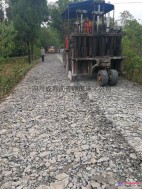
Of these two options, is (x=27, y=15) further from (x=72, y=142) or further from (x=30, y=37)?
(x=72, y=142)

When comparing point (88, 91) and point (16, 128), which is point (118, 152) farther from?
point (88, 91)

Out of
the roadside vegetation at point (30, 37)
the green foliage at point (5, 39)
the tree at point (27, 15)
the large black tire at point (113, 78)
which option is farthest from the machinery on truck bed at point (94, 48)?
the tree at point (27, 15)

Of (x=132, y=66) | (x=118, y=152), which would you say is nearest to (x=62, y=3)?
(x=132, y=66)

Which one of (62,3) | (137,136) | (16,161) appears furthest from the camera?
(62,3)

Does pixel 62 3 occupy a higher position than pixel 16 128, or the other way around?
pixel 62 3

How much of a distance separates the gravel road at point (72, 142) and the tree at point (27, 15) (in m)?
20.9

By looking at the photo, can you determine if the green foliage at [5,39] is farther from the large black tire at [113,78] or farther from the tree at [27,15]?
the tree at [27,15]

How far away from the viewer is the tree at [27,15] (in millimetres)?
29062

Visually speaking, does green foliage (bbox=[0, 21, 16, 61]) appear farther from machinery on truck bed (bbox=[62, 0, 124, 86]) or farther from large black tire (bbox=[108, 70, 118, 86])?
large black tire (bbox=[108, 70, 118, 86])

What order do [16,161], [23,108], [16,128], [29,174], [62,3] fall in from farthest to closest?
[62,3]
[23,108]
[16,128]
[16,161]
[29,174]

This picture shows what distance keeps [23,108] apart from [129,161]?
528cm

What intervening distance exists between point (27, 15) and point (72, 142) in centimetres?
2597

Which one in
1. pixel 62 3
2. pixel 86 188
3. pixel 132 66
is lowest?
pixel 86 188

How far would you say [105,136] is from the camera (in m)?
6.44
